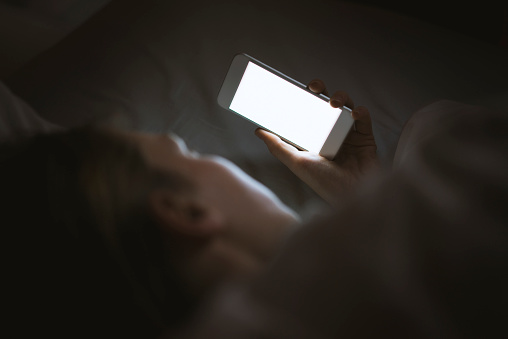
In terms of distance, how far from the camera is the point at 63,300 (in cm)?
39

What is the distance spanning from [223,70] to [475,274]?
2.08 feet

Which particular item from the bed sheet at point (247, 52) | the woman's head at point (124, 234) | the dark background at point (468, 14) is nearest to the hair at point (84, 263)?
the woman's head at point (124, 234)

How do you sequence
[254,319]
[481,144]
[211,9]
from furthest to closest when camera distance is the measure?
[211,9], [481,144], [254,319]

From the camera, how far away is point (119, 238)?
40 cm

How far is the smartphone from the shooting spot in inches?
26.9

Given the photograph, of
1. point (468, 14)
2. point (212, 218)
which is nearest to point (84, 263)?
point (212, 218)

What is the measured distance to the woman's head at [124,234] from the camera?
0.39 m

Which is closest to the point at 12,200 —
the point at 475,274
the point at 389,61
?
the point at 475,274

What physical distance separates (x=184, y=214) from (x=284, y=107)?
35 centimetres

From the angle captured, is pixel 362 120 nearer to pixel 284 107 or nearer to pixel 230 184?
pixel 284 107

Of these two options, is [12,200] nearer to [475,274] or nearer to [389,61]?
[475,274]

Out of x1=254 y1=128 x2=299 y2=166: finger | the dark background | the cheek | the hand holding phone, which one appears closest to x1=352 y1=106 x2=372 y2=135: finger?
the hand holding phone

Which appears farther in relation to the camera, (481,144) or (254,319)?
(481,144)

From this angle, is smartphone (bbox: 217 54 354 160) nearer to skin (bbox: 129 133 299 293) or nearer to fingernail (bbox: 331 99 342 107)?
fingernail (bbox: 331 99 342 107)
